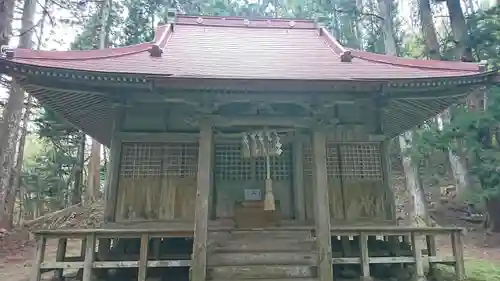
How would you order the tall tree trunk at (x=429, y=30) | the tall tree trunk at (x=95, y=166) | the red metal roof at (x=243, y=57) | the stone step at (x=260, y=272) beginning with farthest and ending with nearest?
the tall tree trunk at (x=95, y=166) < the tall tree trunk at (x=429, y=30) < the red metal roof at (x=243, y=57) < the stone step at (x=260, y=272)

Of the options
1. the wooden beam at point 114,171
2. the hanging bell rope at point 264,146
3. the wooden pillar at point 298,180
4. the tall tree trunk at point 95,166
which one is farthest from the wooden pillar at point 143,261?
the tall tree trunk at point 95,166

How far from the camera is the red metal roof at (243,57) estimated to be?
632cm

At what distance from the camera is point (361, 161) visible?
788 centimetres

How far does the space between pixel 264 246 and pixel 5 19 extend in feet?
24.8

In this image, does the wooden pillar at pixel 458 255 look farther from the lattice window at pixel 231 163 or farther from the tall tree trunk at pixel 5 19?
the tall tree trunk at pixel 5 19

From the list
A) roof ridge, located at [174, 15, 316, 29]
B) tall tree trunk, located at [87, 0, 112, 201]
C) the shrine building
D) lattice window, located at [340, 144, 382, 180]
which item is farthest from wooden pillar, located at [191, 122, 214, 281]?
tall tree trunk, located at [87, 0, 112, 201]

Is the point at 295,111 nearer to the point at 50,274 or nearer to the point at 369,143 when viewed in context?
the point at 369,143

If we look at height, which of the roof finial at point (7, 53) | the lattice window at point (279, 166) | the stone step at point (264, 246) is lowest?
the stone step at point (264, 246)

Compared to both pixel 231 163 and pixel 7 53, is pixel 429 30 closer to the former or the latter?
pixel 231 163

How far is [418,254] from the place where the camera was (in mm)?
6328

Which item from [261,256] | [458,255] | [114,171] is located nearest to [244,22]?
[114,171]

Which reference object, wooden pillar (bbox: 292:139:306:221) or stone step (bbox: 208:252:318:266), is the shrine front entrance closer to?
wooden pillar (bbox: 292:139:306:221)

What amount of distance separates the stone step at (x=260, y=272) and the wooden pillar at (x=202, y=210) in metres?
0.32

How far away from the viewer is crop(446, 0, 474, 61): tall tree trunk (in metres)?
11.9
